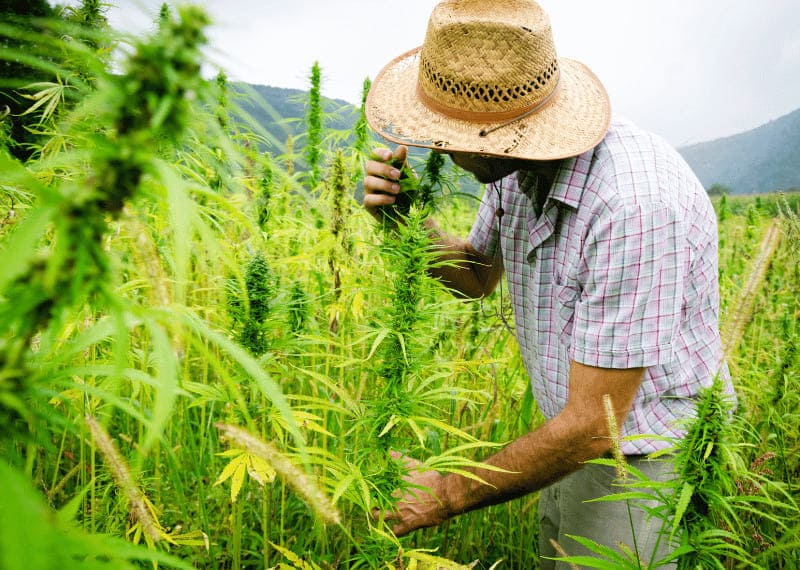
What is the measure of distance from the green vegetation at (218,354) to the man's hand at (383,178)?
7 centimetres

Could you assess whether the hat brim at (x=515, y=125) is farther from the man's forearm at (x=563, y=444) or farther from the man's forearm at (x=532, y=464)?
the man's forearm at (x=532, y=464)

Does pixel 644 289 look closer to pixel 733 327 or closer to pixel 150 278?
pixel 733 327

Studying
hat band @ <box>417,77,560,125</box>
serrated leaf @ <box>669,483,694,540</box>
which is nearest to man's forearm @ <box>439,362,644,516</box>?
serrated leaf @ <box>669,483,694,540</box>

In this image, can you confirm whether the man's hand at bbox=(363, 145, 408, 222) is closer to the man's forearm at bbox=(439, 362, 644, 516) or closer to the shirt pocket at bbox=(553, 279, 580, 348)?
the shirt pocket at bbox=(553, 279, 580, 348)

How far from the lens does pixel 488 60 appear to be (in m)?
1.67

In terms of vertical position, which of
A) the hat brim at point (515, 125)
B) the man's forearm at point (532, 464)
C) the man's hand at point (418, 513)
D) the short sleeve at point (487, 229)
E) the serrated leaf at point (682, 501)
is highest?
the hat brim at point (515, 125)

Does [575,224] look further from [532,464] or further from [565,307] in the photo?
[532,464]

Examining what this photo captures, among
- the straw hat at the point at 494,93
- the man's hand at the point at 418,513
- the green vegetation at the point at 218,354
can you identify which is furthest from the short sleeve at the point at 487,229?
the man's hand at the point at 418,513

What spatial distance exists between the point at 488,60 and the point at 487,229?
1054mm

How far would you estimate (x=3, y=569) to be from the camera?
370mm

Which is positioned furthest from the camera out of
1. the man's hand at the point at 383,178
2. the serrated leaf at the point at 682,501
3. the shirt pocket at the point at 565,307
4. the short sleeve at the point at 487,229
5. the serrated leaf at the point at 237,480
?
the short sleeve at the point at 487,229

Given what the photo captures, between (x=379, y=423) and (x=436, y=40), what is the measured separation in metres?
1.31

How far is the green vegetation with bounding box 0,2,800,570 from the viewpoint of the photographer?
47 cm

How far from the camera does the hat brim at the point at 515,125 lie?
1.65 m
